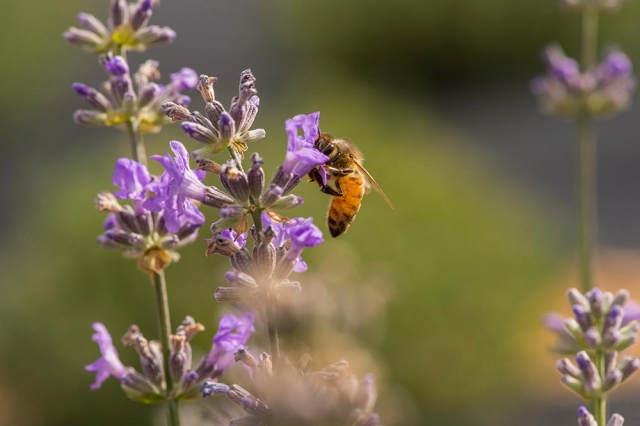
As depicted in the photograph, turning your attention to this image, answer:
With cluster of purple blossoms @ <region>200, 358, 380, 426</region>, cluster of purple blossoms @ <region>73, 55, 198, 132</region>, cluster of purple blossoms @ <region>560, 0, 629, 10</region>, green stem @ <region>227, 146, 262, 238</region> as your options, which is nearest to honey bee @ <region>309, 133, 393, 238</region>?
cluster of purple blossoms @ <region>73, 55, 198, 132</region>

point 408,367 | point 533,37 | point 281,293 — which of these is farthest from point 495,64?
point 281,293

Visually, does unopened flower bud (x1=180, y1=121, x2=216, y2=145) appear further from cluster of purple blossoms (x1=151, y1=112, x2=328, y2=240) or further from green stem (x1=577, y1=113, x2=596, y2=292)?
green stem (x1=577, y1=113, x2=596, y2=292)

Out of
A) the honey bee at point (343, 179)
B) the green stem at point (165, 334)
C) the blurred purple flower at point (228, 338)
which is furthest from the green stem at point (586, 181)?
the green stem at point (165, 334)

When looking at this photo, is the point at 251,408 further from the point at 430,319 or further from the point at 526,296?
the point at 526,296

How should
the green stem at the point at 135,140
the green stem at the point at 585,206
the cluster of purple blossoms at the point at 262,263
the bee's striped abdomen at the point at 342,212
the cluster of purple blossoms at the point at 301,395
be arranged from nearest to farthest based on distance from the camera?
the cluster of purple blossoms at the point at 301,395, the cluster of purple blossoms at the point at 262,263, the green stem at the point at 135,140, the bee's striped abdomen at the point at 342,212, the green stem at the point at 585,206

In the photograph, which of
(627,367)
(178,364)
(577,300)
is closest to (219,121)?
(178,364)

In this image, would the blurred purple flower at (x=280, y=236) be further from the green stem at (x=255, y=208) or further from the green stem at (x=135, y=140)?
the green stem at (x=135, y=140)
